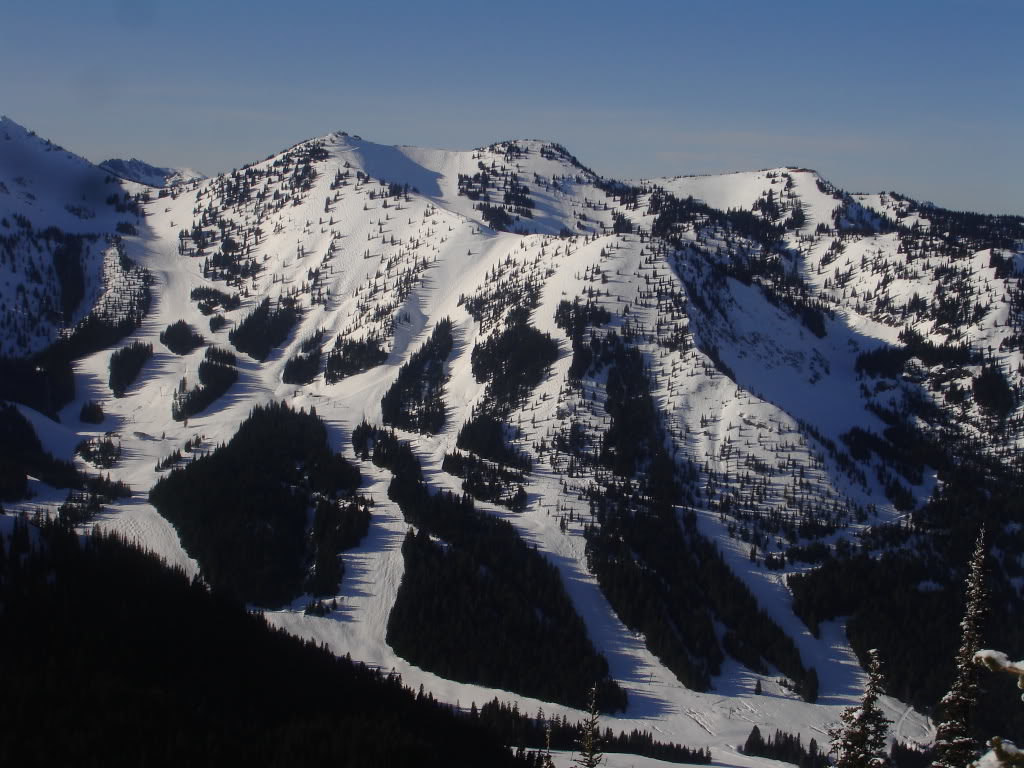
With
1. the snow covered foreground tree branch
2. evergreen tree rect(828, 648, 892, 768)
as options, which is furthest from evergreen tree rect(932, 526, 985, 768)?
the snow covered foreground tree branch

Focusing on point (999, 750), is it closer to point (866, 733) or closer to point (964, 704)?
point (964, 704)

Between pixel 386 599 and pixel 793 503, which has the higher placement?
pixel 793 503

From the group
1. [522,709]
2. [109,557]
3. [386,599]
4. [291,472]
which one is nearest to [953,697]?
[522,709]

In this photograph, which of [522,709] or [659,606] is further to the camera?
[659,606]

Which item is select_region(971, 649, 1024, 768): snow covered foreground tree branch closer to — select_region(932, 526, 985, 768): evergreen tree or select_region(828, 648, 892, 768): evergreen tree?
select_region(932, 526, 985, 768): evergreen tree

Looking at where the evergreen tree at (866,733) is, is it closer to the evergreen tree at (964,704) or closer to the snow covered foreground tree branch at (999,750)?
the evergreen tree at (964,704)

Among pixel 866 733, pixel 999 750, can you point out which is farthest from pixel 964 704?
pixel 999 750

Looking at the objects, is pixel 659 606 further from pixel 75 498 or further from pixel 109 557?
pixel 75 498
